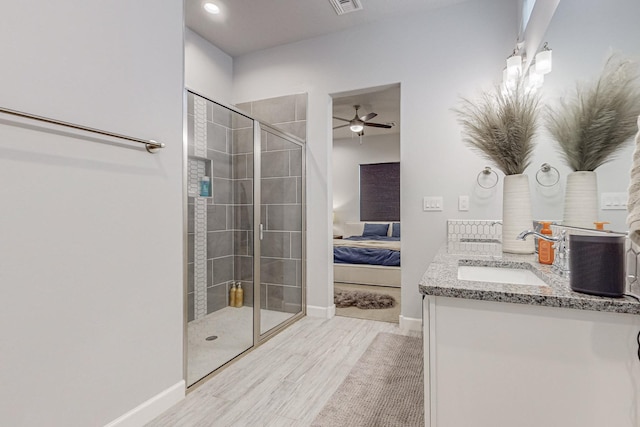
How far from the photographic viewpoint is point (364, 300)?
11.7 ft

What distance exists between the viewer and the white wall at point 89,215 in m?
1.15

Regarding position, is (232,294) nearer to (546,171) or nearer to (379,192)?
(546,171)

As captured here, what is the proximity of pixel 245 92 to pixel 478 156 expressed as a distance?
238cm

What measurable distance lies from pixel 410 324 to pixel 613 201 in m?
1.95

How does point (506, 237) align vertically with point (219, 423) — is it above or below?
above

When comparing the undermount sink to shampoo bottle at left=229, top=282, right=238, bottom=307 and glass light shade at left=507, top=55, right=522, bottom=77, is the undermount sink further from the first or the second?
shampoo bottle at left=229, top=282, right=238, bottom=307

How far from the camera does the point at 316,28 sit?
9.75 feet

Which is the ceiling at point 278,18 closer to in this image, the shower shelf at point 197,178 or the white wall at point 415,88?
the white wall at point 415,88

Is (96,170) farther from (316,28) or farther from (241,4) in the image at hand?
(316,28)

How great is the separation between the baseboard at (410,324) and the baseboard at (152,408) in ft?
5.96

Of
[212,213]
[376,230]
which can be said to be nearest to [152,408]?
[212,213]

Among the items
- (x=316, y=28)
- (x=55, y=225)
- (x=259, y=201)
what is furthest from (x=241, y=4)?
(x=55, y=225)

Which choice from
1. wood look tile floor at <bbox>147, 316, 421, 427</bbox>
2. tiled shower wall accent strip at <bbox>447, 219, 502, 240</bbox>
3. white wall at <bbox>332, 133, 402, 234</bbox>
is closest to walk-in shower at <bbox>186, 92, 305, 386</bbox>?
wood look tile floor at <bbox>147, 316, 421, 427</bbox>

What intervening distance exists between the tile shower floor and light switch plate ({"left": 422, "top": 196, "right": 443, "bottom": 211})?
1.63 m
